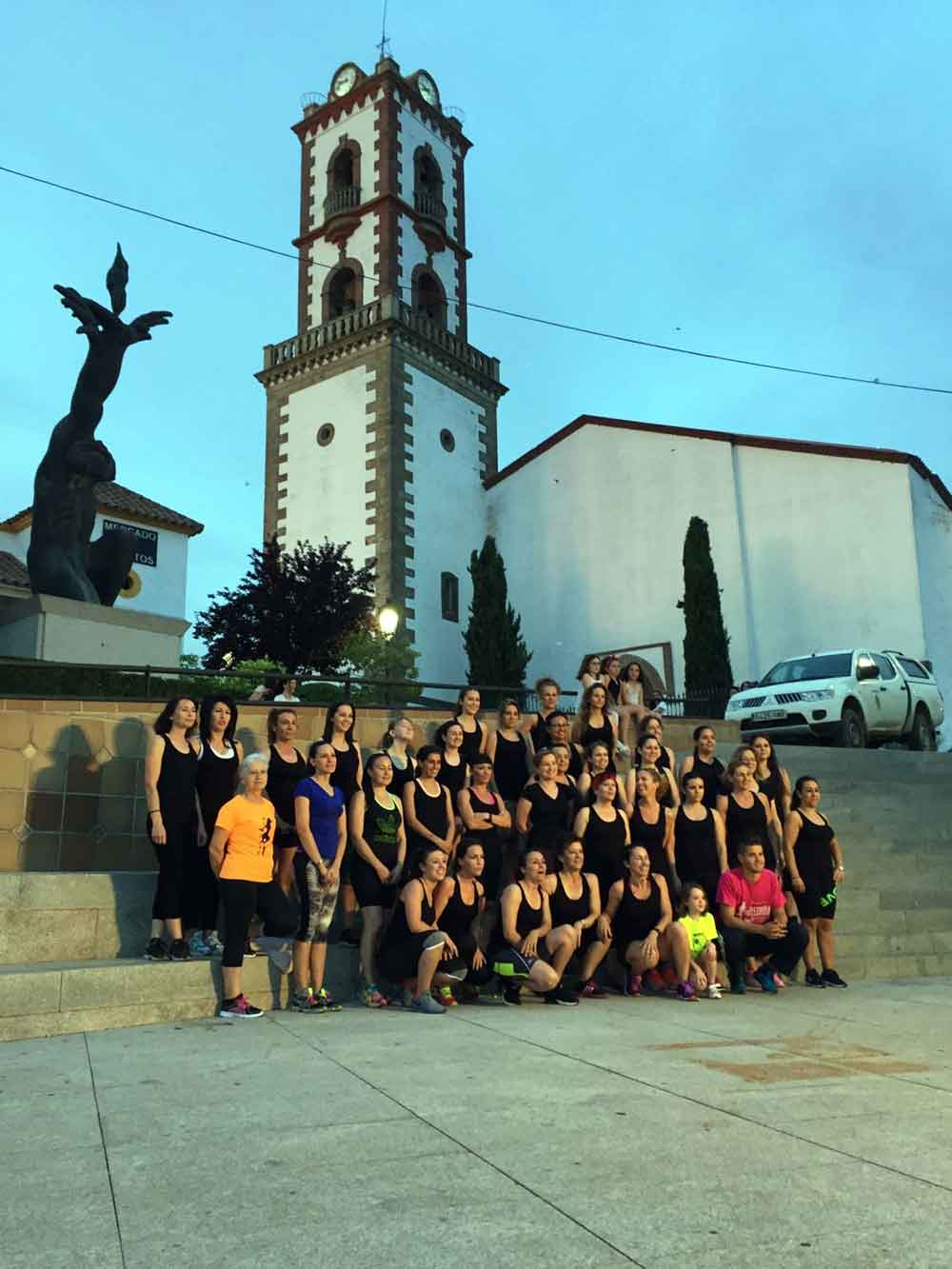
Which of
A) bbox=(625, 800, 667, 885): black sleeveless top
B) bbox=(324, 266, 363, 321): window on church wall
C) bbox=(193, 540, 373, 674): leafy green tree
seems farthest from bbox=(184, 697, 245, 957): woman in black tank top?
bbox=(324, 266, 363, 321): window on church wall

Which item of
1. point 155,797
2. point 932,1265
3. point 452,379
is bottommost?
point 932,1265

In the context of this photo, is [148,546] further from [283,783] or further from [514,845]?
[283,783]

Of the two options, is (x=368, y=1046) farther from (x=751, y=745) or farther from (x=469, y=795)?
(x=751, y=745)

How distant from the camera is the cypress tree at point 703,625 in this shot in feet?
83.0

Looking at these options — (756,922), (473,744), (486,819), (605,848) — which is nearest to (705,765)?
(756,922)

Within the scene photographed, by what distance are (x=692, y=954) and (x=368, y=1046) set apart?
3.17 meters

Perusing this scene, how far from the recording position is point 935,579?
24719 millimetres

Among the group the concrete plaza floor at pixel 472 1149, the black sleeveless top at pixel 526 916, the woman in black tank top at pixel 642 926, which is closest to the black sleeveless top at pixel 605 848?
the woman in black tank top at pixel 642 926

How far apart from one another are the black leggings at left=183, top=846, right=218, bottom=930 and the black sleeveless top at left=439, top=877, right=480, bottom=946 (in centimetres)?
146

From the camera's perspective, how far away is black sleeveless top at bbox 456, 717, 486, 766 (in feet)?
27.8

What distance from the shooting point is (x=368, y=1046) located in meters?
5.25

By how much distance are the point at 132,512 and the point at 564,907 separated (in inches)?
1333

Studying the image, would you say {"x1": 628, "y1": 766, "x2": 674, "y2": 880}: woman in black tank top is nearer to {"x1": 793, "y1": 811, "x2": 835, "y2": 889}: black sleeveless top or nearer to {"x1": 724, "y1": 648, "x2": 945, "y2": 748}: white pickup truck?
{"x1": 793, "y1": 811, "x2": 835, "y2": 889}: black sleeveless top

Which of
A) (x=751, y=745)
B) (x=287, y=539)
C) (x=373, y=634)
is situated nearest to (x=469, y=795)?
(x=751, y=745)
